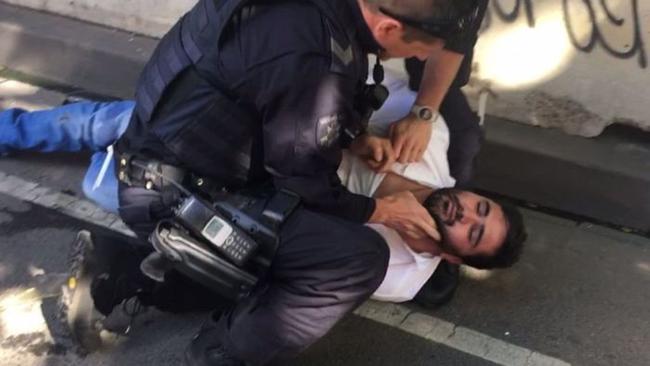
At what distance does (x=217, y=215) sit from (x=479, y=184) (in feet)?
5.08

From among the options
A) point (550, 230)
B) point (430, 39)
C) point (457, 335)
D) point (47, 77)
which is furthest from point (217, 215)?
point (47, 77)

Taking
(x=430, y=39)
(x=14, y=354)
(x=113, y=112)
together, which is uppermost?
(x=430, y=39)

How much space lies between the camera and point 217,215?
2.45 meters

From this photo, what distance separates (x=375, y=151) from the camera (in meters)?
2.80

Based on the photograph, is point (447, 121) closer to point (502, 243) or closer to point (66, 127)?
point (502, 243)

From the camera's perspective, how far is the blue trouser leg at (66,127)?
11.3ft

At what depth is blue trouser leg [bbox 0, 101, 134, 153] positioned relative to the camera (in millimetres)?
3457

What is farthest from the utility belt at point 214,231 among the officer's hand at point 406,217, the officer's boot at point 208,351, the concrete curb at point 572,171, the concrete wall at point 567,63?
the concrete wall at point 567,63

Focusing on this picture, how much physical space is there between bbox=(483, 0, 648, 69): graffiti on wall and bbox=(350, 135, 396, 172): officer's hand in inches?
42.6

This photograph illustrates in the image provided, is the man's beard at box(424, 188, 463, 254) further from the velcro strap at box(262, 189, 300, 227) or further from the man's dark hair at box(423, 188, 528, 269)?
the velcro strap at box(262, 189, 300, 227)

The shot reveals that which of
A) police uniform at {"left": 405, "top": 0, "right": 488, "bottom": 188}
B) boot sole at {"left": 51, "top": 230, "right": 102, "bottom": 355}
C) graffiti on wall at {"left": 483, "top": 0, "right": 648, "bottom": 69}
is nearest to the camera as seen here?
boot sole at {"left": 51, "top": 230, "right": 102, "bottom": 355}

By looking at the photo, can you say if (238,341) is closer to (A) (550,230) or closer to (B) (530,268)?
(B) (530,268)

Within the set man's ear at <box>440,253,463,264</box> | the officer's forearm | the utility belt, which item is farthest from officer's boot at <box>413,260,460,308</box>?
the utility belt

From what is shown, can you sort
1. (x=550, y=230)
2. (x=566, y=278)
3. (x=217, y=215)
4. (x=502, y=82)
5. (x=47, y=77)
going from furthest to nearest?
(x=47, y=77), (x=502, y=82), (x=550, y=230), (x=566, y=278), (x=217, y=215)
